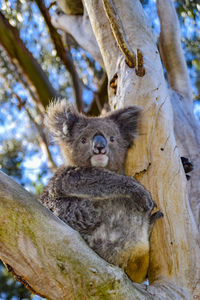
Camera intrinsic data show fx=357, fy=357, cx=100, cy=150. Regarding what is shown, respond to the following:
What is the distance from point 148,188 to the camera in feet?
9.43

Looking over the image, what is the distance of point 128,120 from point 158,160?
0.54 metres

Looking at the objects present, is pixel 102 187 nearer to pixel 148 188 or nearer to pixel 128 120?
pixel 148 188

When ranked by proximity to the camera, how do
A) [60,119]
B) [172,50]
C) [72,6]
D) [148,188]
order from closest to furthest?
[148,188] → [60,119] → [172,50] → [72,6]

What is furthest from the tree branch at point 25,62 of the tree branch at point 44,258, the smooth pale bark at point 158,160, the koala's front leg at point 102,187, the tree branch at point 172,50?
the tree branch at point 44,258

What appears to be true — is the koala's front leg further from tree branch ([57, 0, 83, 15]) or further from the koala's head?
tree branch ([57, 0, 83, 15])

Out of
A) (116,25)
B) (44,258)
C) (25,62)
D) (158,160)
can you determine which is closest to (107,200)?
(158,160)

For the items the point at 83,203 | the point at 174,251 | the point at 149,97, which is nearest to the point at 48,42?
the point at 149,97

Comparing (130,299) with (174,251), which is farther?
(174,251)

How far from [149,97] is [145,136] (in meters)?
0.37

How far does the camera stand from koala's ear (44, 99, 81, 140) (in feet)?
11.3

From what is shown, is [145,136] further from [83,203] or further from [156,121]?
[83,203]

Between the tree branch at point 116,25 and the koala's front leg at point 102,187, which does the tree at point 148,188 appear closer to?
the tree branch at point 116,25

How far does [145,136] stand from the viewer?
305 cm

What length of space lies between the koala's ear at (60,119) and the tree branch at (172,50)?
6.06 ft
